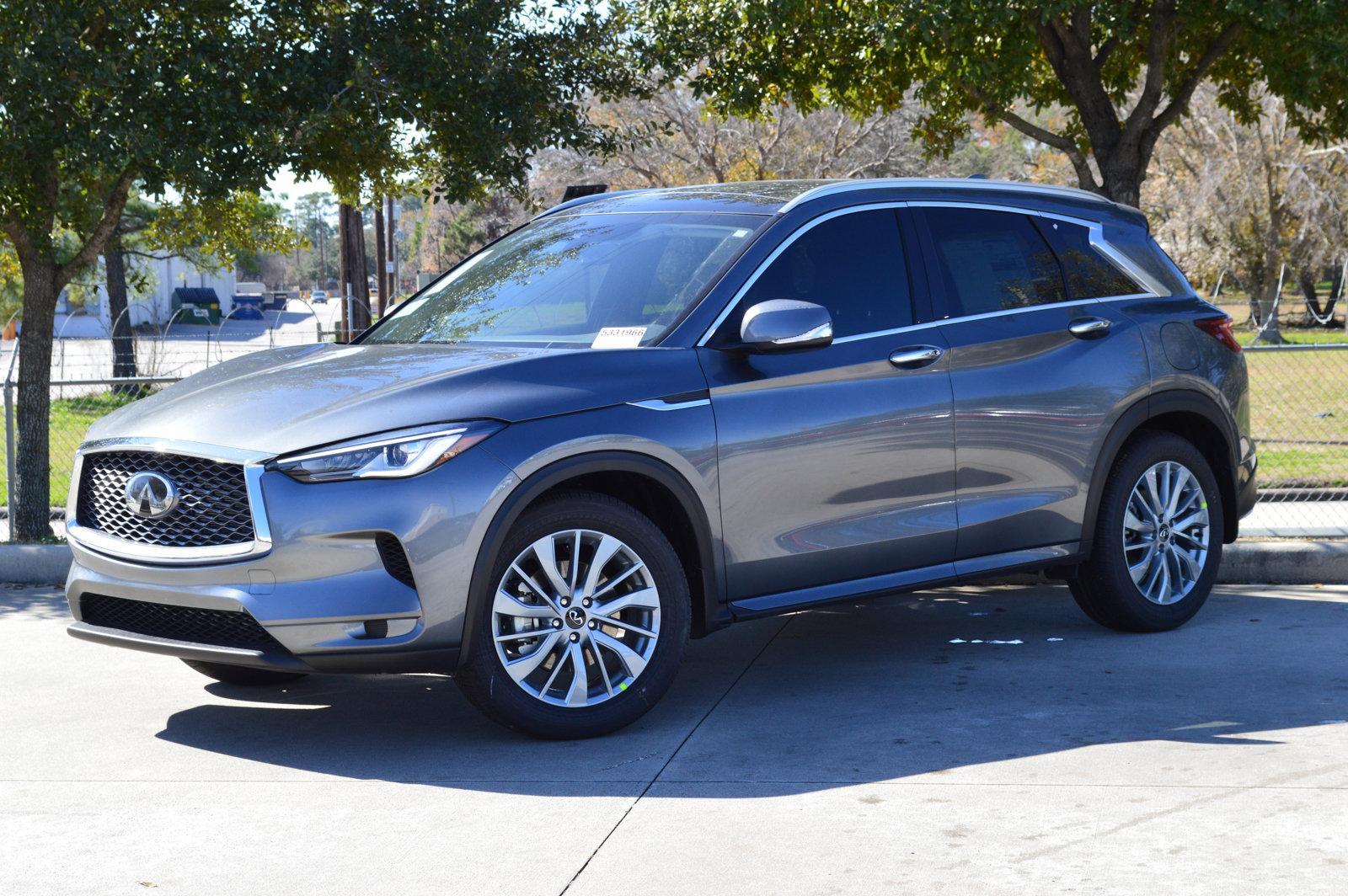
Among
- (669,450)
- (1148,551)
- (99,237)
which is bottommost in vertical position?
(1148,551)

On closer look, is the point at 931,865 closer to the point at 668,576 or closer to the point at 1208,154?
the point at 668,576

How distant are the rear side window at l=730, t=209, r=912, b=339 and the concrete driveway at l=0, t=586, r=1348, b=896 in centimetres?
149

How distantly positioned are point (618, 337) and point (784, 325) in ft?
2.01

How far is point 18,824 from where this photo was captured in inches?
185

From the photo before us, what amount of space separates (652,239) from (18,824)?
10.3 feet

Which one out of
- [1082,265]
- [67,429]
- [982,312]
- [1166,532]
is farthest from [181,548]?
[67,429]

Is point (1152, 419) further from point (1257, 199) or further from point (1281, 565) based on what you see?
point (1257, 199)

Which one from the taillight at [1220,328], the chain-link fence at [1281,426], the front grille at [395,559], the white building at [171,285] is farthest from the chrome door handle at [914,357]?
the white building at [171,285]

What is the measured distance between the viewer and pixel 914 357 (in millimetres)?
6176

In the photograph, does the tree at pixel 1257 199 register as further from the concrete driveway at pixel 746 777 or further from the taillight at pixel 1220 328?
the concrete driveway at pixel 746 777

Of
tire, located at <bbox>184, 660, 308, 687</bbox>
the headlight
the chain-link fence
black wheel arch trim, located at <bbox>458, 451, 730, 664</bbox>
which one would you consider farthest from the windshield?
the chain-link fence

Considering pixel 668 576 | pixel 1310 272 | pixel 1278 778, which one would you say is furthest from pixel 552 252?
pixel 1310 272

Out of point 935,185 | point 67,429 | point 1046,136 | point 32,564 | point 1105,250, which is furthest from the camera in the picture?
point 67,429

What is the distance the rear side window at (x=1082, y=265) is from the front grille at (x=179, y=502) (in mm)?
3740
